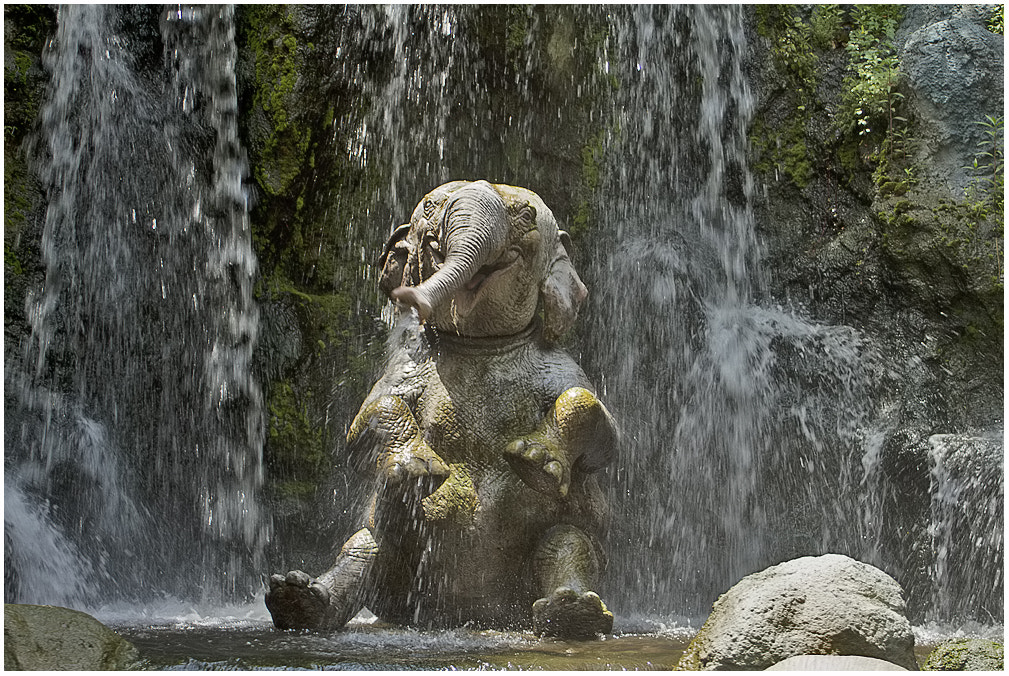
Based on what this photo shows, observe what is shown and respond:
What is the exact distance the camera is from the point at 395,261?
464 cm

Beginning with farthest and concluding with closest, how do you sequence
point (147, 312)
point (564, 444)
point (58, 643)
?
point (147, 312), point (564, 444), point (58, 643)

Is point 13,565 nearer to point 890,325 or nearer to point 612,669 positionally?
point 612,669

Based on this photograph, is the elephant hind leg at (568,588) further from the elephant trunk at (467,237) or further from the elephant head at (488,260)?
the elephant trunk at (467,237)

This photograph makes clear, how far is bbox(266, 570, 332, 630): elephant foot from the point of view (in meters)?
4.08

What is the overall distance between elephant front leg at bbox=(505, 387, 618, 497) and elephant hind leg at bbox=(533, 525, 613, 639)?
282mm

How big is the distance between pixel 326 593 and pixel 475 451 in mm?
843

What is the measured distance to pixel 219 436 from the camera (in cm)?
702

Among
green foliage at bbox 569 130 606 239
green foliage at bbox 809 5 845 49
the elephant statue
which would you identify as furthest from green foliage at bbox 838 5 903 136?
the elephant statue

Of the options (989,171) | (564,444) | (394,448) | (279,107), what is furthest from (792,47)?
(394,448)

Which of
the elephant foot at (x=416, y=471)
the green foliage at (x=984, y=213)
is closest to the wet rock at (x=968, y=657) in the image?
the elephant foot at (x=416, y=471)

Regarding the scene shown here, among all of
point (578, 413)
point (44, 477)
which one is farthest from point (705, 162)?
point (44, 477)

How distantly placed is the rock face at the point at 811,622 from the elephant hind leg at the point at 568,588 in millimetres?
639

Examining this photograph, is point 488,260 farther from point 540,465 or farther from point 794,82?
point 794,82

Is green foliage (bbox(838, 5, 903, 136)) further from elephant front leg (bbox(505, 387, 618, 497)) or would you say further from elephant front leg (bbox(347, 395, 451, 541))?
elephant front leg (bbox(347, 395, 451, 541))
